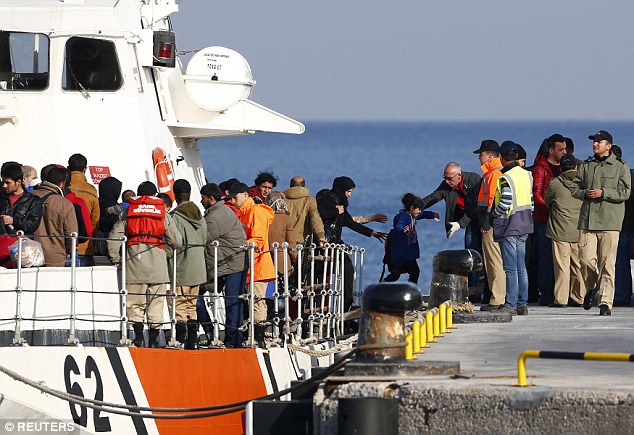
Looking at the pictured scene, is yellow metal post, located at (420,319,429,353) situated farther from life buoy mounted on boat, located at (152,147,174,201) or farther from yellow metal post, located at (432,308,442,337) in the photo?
life buoy mounted on boat, located at (152,147,174,201)

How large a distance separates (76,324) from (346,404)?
4.48 m

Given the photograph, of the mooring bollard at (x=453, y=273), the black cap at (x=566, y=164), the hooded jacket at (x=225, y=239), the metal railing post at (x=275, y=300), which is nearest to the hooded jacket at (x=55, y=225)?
the hooded jacket at (x=225, y=239)

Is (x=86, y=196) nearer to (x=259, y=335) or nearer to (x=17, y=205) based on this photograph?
(x=17, y=205)

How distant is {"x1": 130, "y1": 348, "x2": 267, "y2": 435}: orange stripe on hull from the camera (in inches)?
465

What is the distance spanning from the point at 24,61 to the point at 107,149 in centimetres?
128

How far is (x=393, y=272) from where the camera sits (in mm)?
15953

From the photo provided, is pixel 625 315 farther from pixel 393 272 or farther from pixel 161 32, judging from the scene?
Result: pixel 161 32

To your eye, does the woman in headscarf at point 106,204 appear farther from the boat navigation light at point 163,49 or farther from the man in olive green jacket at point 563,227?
the man in olive green jacket at point 563,227

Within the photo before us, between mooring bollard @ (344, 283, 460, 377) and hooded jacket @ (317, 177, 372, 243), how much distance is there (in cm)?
679

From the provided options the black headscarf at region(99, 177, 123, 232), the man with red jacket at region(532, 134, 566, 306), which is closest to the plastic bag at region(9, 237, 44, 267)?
the black headscarf at region(99, 177, 123, 232)

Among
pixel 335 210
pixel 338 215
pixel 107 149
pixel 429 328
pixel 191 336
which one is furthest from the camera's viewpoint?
pixel 338 215

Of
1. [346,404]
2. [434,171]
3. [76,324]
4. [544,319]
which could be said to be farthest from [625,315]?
[434,171]

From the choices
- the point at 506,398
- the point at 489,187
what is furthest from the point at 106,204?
the point at 506,398

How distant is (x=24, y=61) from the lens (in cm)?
1494
